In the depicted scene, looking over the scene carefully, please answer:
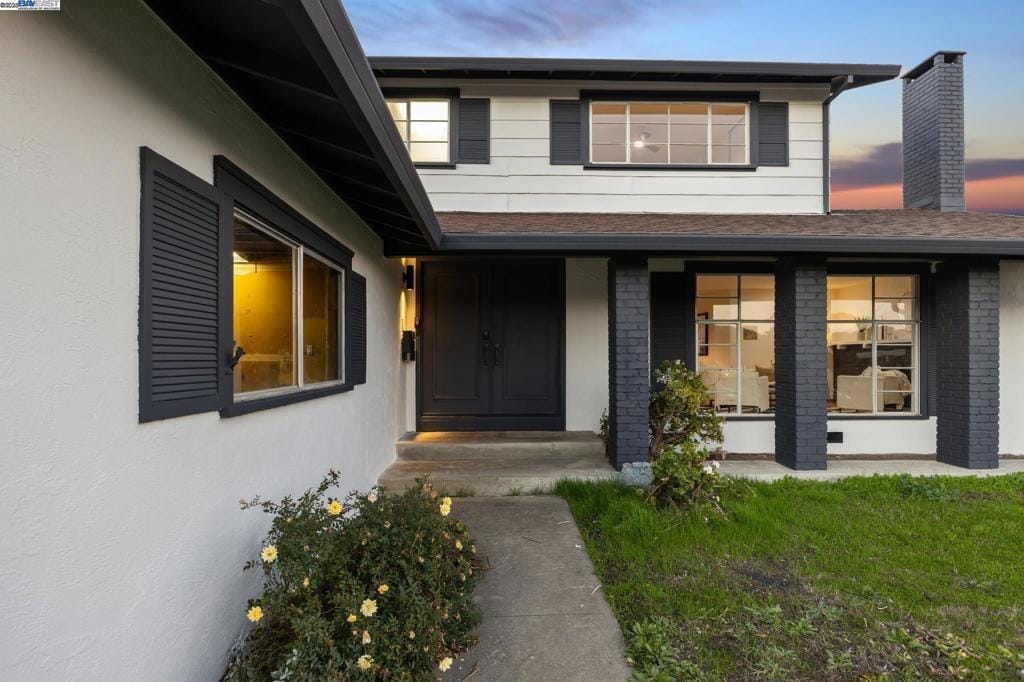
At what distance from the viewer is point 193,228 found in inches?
81.3

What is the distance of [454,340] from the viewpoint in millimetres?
6543

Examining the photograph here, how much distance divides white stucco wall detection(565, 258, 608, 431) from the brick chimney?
17.7ft

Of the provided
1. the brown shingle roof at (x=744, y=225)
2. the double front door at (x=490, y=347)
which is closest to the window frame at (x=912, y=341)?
the brown shingle roof at (x=744, y=225)

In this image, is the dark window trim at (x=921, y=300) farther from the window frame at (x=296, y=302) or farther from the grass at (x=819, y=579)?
the window frame at (x=296, y=302)

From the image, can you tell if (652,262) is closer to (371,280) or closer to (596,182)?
(596,182)

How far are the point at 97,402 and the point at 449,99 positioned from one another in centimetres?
609

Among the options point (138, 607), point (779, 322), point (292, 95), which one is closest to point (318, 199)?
point (292, 95)

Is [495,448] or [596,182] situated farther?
[596,182]

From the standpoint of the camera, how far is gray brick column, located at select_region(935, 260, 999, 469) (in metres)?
5.43

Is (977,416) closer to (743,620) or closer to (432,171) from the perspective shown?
(743,620)

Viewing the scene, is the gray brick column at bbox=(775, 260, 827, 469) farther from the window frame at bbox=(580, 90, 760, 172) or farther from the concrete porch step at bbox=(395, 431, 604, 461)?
the concrete porch step at bbox=(395, 431, 604, 461)

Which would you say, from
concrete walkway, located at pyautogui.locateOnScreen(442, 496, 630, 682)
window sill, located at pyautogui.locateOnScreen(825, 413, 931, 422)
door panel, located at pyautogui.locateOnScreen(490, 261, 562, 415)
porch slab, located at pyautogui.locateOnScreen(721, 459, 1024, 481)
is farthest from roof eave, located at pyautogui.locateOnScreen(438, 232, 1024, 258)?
concrete walkway, located at pyautogui.locateOnScreen(442, 496, 630, 682)

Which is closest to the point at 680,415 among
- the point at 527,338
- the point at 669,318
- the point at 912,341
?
the point at 669,318

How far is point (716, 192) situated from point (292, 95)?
5.81 meters
